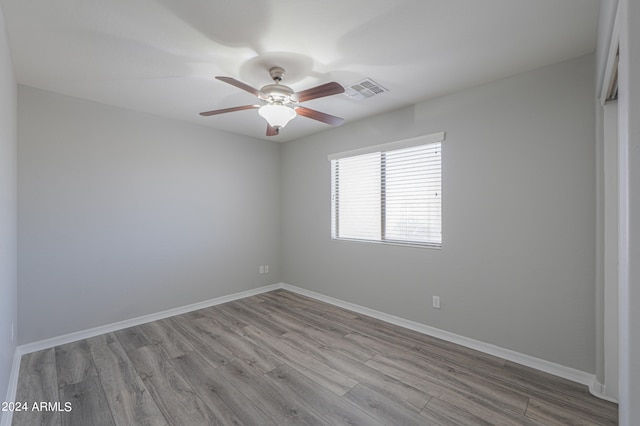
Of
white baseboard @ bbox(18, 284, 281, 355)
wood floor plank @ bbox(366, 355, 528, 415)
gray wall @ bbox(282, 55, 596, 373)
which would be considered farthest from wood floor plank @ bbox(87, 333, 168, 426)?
gray wall @ bbox(282, 55, 596, 373)

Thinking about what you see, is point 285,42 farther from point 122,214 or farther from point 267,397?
point 122,214

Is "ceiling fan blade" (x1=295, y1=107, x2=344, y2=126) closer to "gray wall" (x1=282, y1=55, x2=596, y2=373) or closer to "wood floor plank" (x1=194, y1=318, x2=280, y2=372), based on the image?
"gray wall" (x1=282, y1=55, x2=596, y2=373)

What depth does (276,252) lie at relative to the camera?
5.08 m

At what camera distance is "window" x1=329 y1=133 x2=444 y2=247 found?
321 cm

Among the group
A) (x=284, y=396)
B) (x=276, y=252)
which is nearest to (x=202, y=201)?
(x=276, y=252)

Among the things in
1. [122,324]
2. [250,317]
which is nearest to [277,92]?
[250,317]

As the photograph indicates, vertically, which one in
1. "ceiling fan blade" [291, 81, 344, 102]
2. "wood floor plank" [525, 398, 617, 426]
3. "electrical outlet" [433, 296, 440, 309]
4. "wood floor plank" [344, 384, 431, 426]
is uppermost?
"ceiling fan blade" [291, 81, 344, 102]

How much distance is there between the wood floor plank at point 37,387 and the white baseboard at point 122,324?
0.08 m

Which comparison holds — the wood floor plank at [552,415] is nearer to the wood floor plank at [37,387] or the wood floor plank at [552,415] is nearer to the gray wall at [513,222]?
the gray wall at [513,222]

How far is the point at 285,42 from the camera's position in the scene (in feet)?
6.88

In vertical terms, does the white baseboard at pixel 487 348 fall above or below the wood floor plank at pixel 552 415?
above

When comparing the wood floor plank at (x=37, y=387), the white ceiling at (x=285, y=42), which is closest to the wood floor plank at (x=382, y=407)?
the wood floor plank at (x=37, y=387)

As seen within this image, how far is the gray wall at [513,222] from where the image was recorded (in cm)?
231

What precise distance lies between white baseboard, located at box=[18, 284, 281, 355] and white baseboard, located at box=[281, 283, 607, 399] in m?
1.63
